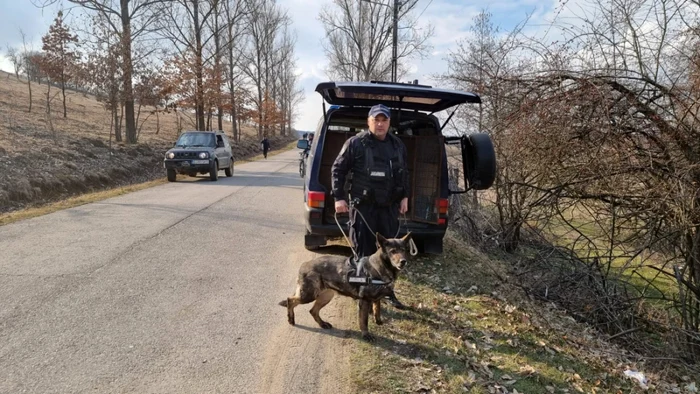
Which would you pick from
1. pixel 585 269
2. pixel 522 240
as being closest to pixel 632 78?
pixel 585 269

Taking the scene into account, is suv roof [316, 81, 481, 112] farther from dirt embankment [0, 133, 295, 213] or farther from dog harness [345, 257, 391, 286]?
dirt embankment [0, 133, 295, 213]

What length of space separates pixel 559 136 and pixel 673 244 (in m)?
1.94

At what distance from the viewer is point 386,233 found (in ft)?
13.7

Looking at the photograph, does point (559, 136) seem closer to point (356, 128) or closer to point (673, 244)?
point (673, 244)

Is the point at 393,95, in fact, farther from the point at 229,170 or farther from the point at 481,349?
the point at 229,170

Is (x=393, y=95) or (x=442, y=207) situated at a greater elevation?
(x=393, y=95)

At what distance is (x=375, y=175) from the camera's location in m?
3.98

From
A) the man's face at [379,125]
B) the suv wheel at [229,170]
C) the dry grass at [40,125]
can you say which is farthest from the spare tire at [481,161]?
the dry grass at [40,125]

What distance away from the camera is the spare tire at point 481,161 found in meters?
4.96

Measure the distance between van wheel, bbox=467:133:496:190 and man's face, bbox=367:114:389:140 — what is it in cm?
155

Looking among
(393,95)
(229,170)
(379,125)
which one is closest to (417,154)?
(393,95)

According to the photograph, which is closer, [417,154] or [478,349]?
[478,349]

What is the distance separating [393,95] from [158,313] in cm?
339

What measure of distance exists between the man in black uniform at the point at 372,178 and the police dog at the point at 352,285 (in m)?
0.45
